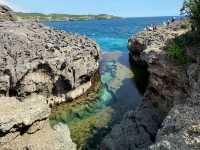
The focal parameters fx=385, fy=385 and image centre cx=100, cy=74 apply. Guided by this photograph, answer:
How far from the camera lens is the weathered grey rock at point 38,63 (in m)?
39.3

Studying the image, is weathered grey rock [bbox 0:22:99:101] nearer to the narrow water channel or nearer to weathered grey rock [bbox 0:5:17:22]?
the narrow water channel

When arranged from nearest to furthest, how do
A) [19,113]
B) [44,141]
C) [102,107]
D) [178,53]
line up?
[19,113], [44,141], [178,53], [102,107]

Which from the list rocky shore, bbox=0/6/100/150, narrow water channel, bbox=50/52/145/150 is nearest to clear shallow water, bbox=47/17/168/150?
narrow water channel, bbox=50/52/145/150

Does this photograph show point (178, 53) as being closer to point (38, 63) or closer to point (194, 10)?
point (194, 10)

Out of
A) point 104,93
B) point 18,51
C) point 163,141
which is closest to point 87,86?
point 104,93

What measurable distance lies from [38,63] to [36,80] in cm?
193

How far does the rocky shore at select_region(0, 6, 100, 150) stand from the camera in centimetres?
2697

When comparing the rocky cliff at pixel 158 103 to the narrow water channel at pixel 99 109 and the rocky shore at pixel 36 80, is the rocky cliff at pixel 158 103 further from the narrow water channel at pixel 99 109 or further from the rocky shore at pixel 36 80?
the rocky shore at pixel 36 80

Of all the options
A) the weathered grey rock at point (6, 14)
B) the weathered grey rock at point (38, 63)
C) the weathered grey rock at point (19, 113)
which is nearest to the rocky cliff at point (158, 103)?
the weathered grey rock at point (19, 113)

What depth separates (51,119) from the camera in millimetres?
38094

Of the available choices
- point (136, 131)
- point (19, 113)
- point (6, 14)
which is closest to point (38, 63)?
point (19, 113)

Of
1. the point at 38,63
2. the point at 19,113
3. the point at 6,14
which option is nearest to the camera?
the point at 19,113

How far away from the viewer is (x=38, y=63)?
42.2 metres

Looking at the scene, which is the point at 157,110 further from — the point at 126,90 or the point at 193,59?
the point at 126,90
